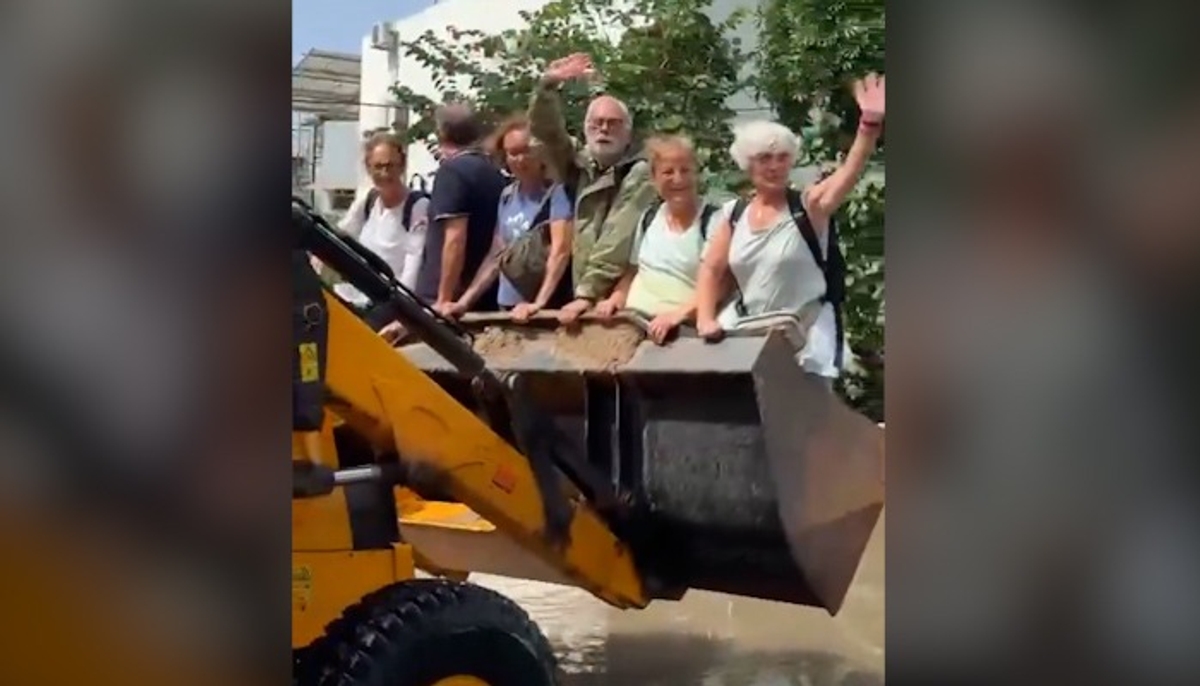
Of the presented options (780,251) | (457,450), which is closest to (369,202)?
(457,450)

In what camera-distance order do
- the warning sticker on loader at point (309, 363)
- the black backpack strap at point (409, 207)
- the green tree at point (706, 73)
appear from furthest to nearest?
the black backpack strap at point (409, 207) → the green tree at point (706, 73) → the warning sticker on loader at point (309, 363)

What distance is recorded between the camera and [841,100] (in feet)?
6.74

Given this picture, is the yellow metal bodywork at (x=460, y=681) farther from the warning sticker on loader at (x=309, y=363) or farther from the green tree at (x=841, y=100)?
the green tree at (x=841, y=100)

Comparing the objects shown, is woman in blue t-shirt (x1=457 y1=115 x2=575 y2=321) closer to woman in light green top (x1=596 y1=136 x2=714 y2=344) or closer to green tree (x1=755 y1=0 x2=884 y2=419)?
woman in light green top (x1=596 y1=136 x2=714 y2=344)

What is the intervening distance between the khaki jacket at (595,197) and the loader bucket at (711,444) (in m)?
0.10

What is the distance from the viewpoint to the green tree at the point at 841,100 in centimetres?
203

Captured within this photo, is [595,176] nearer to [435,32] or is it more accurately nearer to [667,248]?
[667,248]

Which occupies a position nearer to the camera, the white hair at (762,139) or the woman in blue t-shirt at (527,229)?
the white hair at (762,139)

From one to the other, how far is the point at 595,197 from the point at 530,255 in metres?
0.14

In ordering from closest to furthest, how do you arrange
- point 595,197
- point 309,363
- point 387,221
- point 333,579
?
point 309,363 < point 333,579 < point 387,221 < point 595,197

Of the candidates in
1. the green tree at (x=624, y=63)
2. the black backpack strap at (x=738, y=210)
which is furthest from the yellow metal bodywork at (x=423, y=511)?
the black backpack strap at (x=738, y=210)
